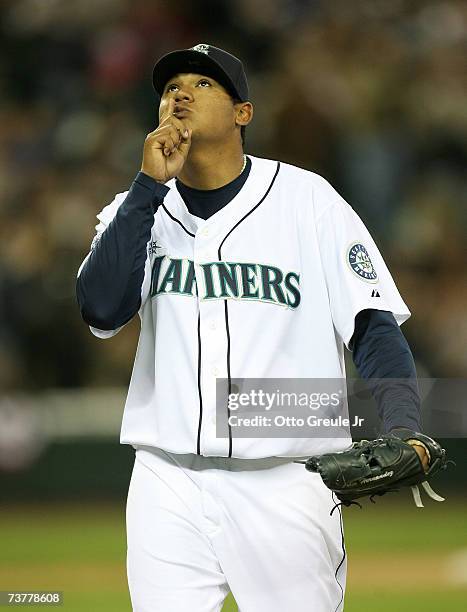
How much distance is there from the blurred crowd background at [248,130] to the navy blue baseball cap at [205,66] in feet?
13.7

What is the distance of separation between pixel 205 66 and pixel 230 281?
498mm

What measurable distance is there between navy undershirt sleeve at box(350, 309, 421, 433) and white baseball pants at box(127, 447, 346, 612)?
270mm

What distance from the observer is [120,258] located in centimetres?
230

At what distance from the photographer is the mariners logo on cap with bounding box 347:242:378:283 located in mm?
2363

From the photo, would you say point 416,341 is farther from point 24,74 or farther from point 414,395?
point 414,395

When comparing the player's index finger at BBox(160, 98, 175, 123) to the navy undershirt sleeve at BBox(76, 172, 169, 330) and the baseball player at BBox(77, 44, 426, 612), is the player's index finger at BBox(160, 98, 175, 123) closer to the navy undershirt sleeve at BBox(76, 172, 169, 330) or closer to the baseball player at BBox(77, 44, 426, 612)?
the baseball player at BBox(77, 44, 426, 612)

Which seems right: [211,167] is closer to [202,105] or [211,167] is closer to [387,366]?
[202,105]

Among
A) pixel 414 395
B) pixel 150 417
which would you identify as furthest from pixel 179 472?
pixel 414 395

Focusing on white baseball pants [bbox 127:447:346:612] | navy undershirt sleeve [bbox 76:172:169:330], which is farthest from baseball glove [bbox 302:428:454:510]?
navy undershirt sleeve [bbox 76:172:169:330]

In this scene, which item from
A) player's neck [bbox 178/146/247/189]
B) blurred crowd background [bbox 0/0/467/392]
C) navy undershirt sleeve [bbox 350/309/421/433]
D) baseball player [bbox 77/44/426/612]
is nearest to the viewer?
navy undershirt sleeve [bbox 350/309/421/433]

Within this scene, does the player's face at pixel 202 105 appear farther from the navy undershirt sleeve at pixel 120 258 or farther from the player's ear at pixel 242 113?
the navy undershirt sleeve at pixel 120 258

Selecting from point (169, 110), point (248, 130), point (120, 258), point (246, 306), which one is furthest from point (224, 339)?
point (248, 130)

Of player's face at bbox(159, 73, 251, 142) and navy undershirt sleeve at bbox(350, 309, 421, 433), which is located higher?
player's face at bbox(159, 73, 251, 142)

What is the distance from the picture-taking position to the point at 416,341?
6.46 metres
